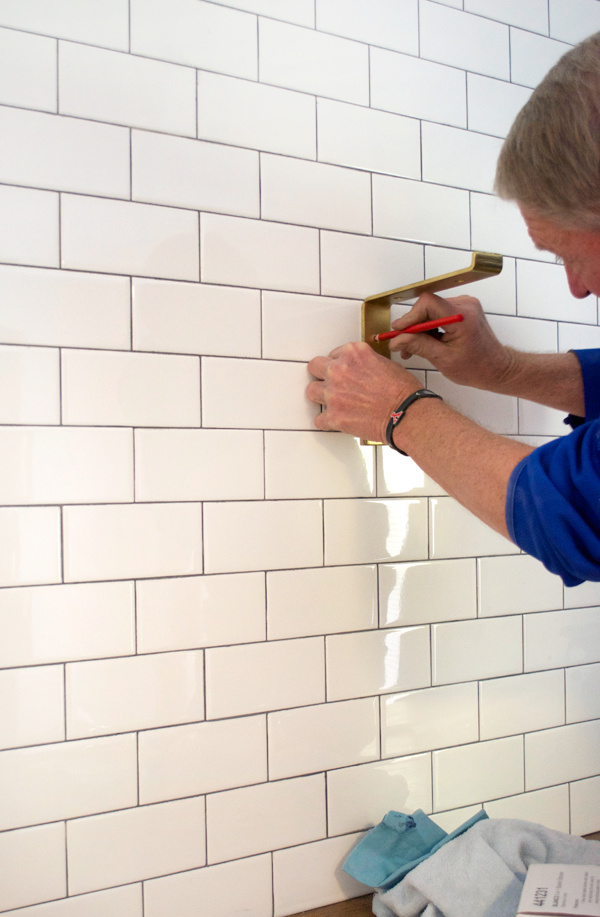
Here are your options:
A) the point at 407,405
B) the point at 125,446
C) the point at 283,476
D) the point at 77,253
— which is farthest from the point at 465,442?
the point at 77,253

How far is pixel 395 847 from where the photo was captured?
104 centimetres

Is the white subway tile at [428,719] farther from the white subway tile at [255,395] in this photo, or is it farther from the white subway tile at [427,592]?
the white subway tile at [255,395]

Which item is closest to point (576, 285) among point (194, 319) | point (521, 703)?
point (194, 319)

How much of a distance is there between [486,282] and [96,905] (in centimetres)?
110

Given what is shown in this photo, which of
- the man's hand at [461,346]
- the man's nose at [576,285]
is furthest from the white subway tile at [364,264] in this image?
the man's nose at [576,285]

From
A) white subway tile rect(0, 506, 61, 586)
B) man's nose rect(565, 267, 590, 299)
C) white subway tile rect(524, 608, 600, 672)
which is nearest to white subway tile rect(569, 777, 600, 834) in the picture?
white subway tile rect(524, 608, 600, 672)

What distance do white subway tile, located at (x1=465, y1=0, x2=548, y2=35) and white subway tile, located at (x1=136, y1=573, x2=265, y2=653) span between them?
3.43 ft

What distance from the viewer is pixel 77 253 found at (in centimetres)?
92

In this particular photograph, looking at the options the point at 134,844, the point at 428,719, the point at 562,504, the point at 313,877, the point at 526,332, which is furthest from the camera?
the point at 526,332

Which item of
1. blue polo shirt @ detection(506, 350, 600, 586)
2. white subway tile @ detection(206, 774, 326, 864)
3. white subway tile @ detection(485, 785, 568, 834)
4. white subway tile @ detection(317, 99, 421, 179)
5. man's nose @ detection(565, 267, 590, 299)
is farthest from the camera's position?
white subway tile @ detection(485, 785, 568, 834)

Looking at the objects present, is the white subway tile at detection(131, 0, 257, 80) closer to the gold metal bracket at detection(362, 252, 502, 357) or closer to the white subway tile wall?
the white subway tile wall

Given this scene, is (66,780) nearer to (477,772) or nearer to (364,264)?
(477,772)

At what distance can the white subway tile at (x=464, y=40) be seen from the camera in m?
1.17

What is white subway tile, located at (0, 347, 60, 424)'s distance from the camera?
34.9 inches
